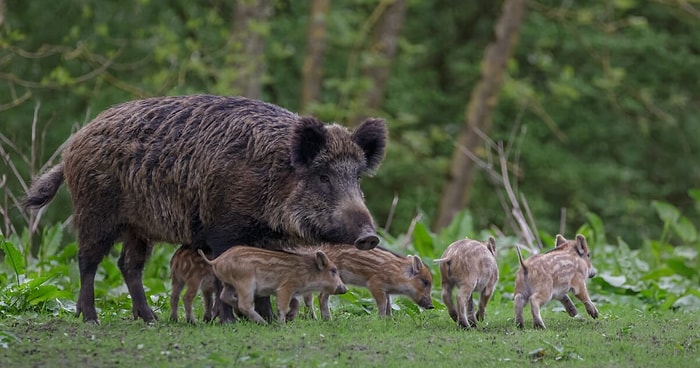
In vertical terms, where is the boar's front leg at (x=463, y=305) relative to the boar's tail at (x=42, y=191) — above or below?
below

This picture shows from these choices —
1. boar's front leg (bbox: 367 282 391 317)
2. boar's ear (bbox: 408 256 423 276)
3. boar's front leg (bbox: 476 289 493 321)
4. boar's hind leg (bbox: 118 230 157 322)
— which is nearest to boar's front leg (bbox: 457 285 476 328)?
boar's front leg (bbox: 476 289 493 321)

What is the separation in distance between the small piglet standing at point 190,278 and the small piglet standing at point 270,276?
221mm

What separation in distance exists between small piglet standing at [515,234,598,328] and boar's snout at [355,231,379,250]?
122 centimetres

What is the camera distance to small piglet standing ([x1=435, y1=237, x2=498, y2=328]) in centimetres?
1030

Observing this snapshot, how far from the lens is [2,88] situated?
23.4 metres

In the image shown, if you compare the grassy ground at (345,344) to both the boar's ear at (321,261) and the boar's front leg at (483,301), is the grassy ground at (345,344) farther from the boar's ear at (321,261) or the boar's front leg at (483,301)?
the boar's ear at (321,261)

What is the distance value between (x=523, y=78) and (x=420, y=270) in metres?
22.9

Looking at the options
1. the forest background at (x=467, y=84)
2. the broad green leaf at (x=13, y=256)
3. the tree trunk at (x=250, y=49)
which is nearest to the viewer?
the broad green leaf at (x=13, y=256)

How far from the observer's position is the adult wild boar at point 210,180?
1070 cm

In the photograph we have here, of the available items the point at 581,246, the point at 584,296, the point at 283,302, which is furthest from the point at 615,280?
the point at 283,302

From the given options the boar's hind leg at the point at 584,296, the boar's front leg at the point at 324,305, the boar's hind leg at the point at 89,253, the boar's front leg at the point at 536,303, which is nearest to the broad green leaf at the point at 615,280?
the boar's hind leg at the point at 584,296

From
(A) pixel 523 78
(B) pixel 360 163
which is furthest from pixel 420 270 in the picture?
(A) pixel 523 78

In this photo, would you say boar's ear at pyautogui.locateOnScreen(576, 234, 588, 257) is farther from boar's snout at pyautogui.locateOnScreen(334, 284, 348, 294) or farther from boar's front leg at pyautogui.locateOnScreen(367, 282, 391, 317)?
boar's snout at pyautogui.locateOnScreen(334, 284, 348, 294)

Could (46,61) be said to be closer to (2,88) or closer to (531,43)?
(2,88)
